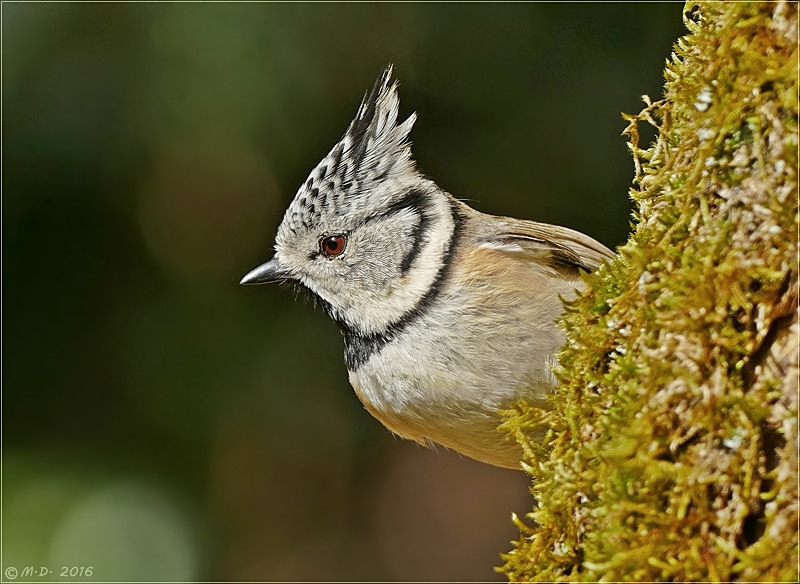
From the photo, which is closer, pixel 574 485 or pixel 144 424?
pixel 574 485

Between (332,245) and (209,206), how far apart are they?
2923 millimetres

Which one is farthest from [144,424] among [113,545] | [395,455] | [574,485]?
[574,485]

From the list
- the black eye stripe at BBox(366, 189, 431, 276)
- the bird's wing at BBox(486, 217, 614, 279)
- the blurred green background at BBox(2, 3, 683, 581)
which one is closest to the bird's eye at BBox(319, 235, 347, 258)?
the black eye stripe at BBox(366, 189, 431, 276)

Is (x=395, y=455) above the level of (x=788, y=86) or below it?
below

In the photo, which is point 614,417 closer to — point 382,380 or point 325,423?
point 382,380

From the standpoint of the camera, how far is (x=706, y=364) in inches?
52.8

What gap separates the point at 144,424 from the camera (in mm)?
5250

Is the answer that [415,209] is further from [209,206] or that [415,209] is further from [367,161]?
[209,206]

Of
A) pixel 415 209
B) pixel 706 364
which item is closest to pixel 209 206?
pixel 415 209

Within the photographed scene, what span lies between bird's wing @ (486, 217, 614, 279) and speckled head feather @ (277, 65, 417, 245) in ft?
1.41

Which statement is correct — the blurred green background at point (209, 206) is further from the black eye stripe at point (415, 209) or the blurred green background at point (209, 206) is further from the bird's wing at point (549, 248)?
the bird's wing at point (549, 248)

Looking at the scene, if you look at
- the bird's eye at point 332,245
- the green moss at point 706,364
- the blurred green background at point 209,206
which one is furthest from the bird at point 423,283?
the blurred green background at point 209,206

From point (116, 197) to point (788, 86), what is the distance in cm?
443

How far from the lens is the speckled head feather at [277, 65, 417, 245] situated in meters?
2.95
